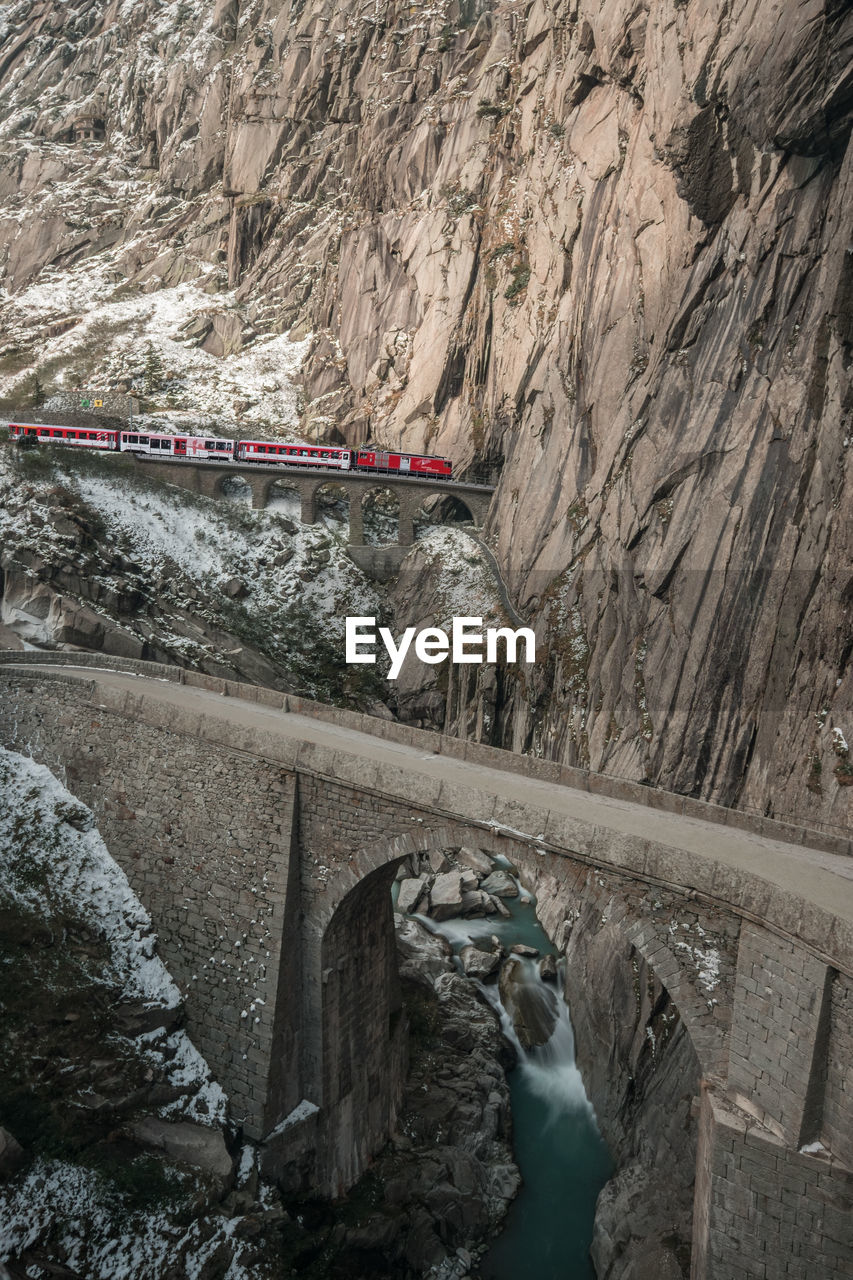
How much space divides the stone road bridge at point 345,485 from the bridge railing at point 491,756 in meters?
28.2

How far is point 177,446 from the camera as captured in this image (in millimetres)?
54781

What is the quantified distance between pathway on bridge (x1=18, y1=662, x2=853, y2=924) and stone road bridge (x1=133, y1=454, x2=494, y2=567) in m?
33.0

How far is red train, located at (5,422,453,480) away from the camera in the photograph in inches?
2124

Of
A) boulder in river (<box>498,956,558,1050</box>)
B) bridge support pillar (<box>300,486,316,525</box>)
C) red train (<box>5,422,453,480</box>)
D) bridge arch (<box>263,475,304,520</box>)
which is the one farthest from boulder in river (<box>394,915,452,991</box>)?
bridge arch (<box>263,475,304,520</box>)

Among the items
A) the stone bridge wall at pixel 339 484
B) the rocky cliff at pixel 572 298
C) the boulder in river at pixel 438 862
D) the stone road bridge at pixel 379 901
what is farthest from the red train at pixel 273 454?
the stone road bridge at pixel 379 901

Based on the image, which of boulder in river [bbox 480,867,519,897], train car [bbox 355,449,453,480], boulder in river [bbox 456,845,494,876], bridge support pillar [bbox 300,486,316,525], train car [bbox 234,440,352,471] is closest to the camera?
boulder in river [bbox 480,867,519,897]

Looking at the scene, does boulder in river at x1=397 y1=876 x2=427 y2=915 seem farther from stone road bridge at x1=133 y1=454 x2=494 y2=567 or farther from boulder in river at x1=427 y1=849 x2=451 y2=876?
stone road bridge at x1=133 y1=454 x2=494 y2=567

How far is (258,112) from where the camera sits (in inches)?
3280

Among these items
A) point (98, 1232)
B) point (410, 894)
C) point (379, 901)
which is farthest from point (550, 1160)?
point (410, 894)

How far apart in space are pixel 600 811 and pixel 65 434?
46098mm

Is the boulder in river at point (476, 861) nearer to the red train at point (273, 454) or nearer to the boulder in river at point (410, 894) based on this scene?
the boulder in river at point (410, 894)

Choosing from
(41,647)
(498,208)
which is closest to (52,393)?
(498,208)

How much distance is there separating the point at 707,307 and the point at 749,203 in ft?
12.1

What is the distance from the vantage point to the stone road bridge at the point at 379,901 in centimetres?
1244
